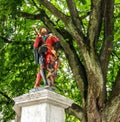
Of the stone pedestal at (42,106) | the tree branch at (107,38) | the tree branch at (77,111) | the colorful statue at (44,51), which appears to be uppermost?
the tree branch at (107,38)

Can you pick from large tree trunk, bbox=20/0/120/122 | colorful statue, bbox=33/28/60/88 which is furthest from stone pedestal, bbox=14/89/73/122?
large tree trunk, bbox=20/0/120/122

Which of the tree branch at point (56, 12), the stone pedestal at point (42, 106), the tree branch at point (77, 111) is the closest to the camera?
the stone pedestal at point (42, 106)

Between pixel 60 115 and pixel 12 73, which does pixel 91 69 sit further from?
pixel 12 73

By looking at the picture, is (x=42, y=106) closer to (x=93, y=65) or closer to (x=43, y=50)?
(x=43, y=50)

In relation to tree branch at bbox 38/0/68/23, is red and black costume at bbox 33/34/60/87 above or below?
below

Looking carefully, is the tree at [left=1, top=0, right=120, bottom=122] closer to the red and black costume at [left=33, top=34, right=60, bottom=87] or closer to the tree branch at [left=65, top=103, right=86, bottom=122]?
the tree branch at [left=65, top=103, right=86, bottom=122]

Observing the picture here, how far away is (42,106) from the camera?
198 inches

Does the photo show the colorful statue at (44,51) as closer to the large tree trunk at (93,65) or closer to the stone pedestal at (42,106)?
the stone pedestal at (42,106)

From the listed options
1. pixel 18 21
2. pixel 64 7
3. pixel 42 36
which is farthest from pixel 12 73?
pixel 42 36

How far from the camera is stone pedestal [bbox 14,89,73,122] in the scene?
4969 millimetres

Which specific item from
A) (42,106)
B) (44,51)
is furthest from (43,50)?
(42,106)

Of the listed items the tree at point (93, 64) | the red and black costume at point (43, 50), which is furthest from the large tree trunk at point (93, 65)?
the red and black costume at point (43, 50)

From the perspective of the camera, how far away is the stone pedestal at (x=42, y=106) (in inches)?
196

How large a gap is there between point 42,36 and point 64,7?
6502 mm
